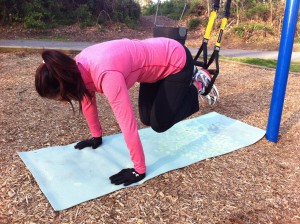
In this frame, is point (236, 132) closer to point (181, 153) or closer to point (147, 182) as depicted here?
point (181, 153)

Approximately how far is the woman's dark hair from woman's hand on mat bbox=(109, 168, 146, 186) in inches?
28.2

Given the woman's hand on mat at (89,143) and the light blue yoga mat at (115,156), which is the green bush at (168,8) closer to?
the light blue yoga mat at (115,156)

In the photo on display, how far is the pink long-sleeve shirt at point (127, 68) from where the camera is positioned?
1.96 m

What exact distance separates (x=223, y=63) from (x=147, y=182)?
509 cm

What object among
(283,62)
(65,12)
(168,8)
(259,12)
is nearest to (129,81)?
(283,62)

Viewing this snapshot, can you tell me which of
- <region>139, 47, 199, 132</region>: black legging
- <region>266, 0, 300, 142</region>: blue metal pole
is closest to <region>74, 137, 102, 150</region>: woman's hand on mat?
<region>139, 47, 199, 132</region>: black legging

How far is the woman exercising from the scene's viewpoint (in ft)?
6.19

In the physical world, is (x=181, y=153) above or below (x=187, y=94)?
below

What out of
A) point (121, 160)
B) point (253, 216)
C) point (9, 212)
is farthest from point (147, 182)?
point (9, 212)

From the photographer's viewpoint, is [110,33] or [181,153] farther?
[110,33]

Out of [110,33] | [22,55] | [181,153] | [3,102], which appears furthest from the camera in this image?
[110,33]

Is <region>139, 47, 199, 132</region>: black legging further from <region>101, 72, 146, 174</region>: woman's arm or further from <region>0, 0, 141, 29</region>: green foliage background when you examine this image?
Result: <region>0, 0, 141, 29</region>: green foliage background

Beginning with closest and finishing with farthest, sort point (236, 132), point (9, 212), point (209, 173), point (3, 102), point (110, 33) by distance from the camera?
Result: point (9, 212) < point (209, 173) < point (236, 132) < point (3, 102) < point (110, 33)

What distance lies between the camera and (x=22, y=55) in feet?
Answer: 22.2
